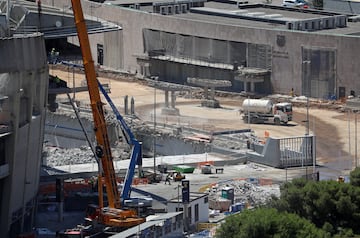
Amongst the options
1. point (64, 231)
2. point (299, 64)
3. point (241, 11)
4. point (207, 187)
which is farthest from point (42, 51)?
point (241, 11)

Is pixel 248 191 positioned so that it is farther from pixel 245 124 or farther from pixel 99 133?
pixel 245 124

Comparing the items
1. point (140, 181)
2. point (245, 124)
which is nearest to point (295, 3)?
point (245, 124)

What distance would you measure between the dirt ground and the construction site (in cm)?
9

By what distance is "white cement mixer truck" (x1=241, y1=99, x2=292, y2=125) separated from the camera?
82.1 meters

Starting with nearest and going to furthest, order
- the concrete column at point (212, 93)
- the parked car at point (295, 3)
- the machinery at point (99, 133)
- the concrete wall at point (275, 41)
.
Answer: the machinery at point (99, 133), the concrete wall at point (275, 41), the concrete column at point (212, 93), the parked car at point (295, 3)

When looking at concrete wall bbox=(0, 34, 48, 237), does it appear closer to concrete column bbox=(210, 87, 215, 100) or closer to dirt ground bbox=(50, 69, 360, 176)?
dirt ground bbox=(50, 69, 360, 176)

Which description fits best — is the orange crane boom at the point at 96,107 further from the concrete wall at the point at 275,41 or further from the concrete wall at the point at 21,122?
the concrete wall at the point at 275,41

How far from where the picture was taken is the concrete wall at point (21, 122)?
55.8 m

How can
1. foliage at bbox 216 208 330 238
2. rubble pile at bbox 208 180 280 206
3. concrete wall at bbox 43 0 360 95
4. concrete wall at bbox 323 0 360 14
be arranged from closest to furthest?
foliage at bbox 216 208 330 238
rubble pile at bbox 208 180 280 206
concrete wall at bbox 43 0 360 95
concrete wall at bbox 323 0 360 14

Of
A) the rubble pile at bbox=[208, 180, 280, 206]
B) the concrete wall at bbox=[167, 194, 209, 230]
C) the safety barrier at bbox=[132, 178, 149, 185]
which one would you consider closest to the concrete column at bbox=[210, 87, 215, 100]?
the safety barrier at bbox=[132, 178, 149, 185]

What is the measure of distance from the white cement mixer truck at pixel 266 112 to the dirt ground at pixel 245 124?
0.44 metres

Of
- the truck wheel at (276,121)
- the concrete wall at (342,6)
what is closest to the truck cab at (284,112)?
the truck wheel at (276,121)

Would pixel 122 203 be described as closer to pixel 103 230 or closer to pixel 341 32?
pixel 103 230

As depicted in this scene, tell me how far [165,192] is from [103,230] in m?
7.23
